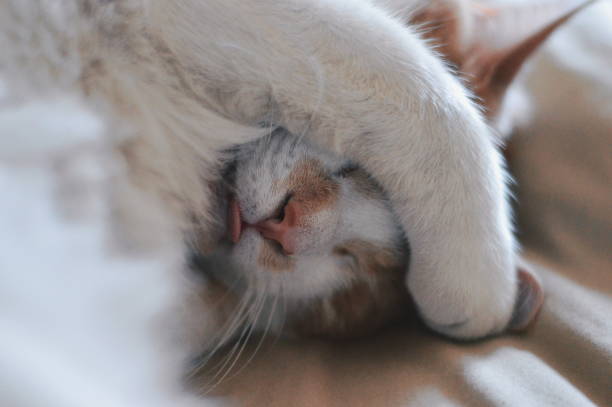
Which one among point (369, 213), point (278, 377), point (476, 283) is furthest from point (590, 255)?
point (278, 377)

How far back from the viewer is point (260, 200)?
0.73 meters

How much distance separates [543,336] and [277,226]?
1.35 ft

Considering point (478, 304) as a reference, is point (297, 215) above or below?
above

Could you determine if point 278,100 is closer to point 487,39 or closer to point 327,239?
point 327,239

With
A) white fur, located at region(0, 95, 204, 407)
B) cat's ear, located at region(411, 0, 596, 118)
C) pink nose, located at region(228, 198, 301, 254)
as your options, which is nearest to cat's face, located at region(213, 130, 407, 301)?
pink nose, located at region(228, 198, 301, 254)

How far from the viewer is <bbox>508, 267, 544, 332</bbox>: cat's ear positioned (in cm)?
84

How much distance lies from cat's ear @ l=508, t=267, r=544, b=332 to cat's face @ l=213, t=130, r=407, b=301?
0.18 meters

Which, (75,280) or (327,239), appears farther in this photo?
(327,239)

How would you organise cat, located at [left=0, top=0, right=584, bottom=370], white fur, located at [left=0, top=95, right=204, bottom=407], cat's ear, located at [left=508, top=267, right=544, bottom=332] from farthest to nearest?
cat's ear, located at [left=508, top=267, right=544, bottom=332] < cat, located at [left=0, top=0, right=584, bottom=370] < white fur, located at [left=0, top=95, right=204, bottom=407]

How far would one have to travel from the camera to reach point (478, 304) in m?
0.76

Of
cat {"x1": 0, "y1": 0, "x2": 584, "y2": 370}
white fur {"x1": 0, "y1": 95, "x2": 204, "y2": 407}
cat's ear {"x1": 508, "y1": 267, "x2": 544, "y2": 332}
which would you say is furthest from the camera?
cat's ear {"x1": 508, "y1": 267, "x2": 544, "y2": 332}

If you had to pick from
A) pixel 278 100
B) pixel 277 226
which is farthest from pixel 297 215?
pixel 278 100

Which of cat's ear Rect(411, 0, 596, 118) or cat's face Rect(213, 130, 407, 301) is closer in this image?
cat's face Rect(213, 130, 407, 301)

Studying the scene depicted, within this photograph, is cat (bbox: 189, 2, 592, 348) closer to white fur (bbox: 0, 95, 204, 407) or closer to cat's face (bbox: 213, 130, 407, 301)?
cat's face (bbox: 213, 130, 407, 301)
